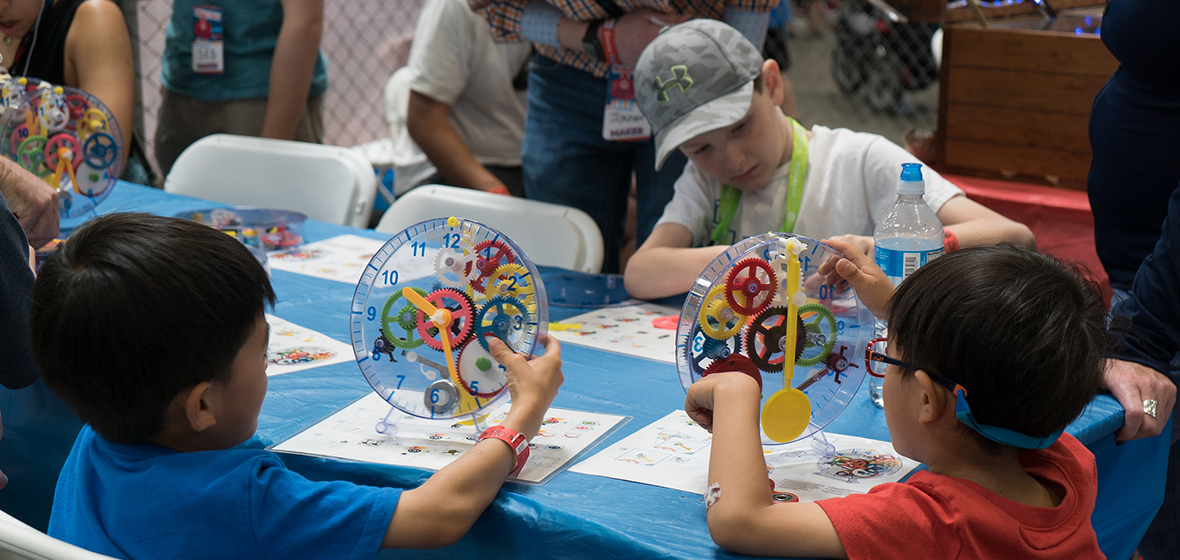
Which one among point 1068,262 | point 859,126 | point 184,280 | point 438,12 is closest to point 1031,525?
point 1068,262

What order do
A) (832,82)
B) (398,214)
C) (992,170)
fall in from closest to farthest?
(398,214) < (992,170) < (832,82)

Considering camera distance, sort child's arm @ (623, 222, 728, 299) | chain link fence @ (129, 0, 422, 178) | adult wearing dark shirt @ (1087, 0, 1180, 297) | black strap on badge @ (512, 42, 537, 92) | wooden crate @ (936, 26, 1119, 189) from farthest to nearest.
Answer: chain link fence @ (129, 0, 422, 178) → black strap on badge @ (512, 42, 537, 92) → wooden crate @ (936, 26, 1119, 189) → child's arm @ (623, 222, 728, 299) → adult wearing dark shirt @ (1087, 0, 1180, 297)

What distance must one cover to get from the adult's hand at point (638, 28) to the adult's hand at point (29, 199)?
1042mm

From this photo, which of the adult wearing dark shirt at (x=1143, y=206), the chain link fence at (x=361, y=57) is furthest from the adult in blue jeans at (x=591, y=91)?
the chain link fence at (x=361, y=57)

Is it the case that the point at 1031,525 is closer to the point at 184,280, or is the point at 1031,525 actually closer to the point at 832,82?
the point at 184,280

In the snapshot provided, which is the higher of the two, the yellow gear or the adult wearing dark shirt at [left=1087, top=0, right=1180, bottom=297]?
the adult wearing dark shirt at [left=1087, top=0, right=1180, bottom=297]

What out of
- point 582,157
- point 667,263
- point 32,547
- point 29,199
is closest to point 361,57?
point 582,157

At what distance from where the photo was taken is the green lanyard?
1634 millimetres

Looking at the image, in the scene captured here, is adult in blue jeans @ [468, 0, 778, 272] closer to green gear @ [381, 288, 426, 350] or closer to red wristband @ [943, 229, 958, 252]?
red wristband @ [943, 229, 958, 252]

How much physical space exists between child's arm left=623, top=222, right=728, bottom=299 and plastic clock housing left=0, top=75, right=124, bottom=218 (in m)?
1.09

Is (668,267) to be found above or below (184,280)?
below

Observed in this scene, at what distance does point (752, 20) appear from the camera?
191 centimetres

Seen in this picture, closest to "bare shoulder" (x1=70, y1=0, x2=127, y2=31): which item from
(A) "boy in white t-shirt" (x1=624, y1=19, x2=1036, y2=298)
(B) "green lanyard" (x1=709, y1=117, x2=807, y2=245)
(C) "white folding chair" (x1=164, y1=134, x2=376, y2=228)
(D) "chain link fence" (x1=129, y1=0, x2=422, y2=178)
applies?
(C) "white folding chair" (x1=164, y1=134, x2=376, y2=228)

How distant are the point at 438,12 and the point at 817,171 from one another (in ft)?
5.48
